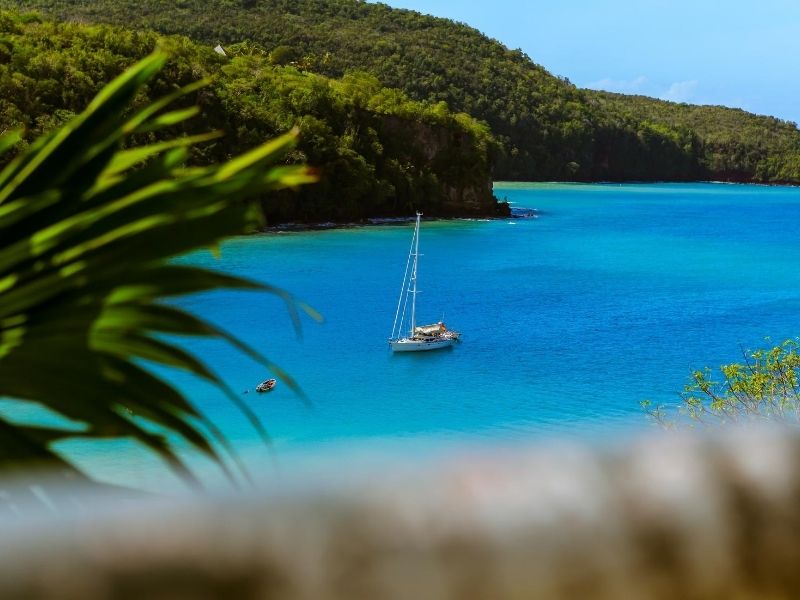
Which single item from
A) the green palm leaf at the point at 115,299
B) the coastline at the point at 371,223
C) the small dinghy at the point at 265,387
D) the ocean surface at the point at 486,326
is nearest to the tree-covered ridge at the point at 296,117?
the coastline at the point at 371,223

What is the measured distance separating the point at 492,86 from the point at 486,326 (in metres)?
64.6

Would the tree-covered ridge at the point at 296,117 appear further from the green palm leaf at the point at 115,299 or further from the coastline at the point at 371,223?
the green palm leaf at the point at 115,299

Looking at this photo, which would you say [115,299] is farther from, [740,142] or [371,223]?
[740,142]

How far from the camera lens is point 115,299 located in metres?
0.81

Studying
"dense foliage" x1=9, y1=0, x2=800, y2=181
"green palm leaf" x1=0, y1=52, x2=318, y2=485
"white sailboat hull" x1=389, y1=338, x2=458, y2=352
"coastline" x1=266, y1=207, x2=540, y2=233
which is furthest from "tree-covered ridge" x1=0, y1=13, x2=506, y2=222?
"green palm leaf" x1=0, y1=52, x2=318, y2=485

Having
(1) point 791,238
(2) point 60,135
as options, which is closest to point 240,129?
(1) point 791,238

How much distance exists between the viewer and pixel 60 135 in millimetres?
916

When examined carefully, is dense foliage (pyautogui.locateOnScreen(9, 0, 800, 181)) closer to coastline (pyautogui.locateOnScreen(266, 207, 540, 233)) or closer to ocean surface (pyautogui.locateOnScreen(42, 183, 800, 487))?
coastline (pyautogui.locateOnScreen(266, 207, 540, 233))

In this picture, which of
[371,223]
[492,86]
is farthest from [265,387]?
[492,86]

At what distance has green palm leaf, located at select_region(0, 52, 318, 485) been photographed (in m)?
0.81

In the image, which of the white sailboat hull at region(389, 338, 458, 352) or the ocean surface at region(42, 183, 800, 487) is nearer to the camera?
the ocean surface at region(42, 183, 800, 487)

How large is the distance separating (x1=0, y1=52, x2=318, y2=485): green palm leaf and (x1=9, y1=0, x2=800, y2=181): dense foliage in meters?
70.3

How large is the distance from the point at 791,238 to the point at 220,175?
5224 cm

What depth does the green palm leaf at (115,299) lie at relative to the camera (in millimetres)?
808
